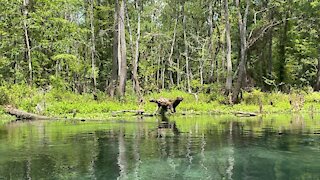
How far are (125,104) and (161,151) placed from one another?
1308 centimetres

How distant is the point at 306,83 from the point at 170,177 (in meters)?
34.2

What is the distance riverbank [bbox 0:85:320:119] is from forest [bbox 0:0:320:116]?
0.12 meters

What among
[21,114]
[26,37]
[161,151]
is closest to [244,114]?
[21,114]

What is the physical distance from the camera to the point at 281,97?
25703mm

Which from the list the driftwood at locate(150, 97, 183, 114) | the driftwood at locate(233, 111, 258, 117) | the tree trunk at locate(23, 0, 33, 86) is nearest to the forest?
the tree trunk at locate(23, 0, 33, 86)

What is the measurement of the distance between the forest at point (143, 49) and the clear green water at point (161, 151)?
7.65 meters

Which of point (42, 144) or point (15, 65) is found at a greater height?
point (15, 65)

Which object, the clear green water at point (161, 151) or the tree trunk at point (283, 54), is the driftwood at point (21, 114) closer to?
the clear green water at point (161, 151)

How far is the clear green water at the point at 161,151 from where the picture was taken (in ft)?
27.2

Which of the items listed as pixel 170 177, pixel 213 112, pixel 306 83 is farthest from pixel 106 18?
pixel 170 177

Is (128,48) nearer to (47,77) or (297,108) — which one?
(47,77)

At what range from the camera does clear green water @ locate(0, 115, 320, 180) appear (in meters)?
8.30

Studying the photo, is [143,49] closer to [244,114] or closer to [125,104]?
[125,104]

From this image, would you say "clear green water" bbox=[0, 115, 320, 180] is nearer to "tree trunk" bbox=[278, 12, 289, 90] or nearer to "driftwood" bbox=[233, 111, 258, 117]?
"driftwood" bbox=[233, 111, 258, 117]
